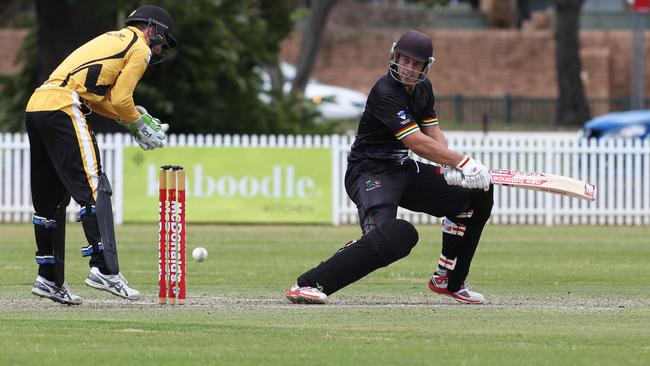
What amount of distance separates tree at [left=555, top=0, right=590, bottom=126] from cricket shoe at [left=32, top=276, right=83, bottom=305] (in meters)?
26.3

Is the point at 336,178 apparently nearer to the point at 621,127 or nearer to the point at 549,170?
the point at 549,170

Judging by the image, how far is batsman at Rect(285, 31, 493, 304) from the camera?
9.66 metres

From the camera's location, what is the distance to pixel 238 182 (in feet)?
67.3

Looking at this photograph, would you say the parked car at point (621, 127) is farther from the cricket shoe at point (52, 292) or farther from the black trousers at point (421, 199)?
the cricket shoe at point (52, 292)

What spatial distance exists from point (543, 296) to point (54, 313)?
370 cm

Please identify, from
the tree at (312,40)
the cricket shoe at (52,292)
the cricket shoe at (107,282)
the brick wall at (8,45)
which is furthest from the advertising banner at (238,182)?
the brick wall at (8,45)

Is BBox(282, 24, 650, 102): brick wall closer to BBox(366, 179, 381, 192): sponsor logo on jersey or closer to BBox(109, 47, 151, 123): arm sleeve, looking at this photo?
BBox(366, 179, 381, 192): sponsor logo on jersey

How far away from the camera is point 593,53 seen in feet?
132

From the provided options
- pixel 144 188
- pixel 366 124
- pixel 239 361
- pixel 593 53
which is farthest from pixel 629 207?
pixel 593 53

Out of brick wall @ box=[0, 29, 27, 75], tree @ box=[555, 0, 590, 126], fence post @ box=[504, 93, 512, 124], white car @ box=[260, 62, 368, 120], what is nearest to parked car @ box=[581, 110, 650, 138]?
tree @ box=[555, 0, 590, 126]

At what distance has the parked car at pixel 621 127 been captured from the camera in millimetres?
24923

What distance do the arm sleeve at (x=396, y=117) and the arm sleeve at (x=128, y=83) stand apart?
1.61m

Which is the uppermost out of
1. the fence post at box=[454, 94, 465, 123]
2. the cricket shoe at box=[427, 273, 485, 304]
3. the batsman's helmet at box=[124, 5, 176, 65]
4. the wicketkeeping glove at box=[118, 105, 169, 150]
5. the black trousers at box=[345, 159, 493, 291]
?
the batsman's helmet at box=[124, 5, 176, 65]

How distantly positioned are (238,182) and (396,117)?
10.9 m
